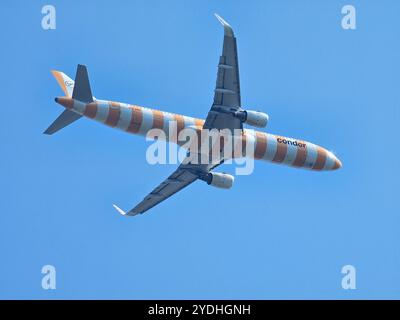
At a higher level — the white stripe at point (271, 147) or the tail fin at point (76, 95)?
the tail fin at point (76, 95)

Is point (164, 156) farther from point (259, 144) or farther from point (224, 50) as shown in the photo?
point (224, 50)

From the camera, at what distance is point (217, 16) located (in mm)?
51344

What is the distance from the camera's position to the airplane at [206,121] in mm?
53969

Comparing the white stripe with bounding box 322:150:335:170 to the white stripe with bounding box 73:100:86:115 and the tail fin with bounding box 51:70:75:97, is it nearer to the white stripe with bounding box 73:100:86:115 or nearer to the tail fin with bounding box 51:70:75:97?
the white stripe with bounding box 73:100:86:115

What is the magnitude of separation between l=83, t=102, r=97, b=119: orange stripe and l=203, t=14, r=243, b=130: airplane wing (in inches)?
260

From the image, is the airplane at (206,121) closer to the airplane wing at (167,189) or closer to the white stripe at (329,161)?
the airplane wing at (167,189)

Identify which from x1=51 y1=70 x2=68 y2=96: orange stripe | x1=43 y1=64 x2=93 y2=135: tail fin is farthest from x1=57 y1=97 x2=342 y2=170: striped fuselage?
x1=51 y1=70 x2=68 y2=96: orange stripe

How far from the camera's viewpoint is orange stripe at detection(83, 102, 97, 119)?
182 feet

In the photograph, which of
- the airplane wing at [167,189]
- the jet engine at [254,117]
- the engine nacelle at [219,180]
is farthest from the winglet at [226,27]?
the airplane wing at [167,189]

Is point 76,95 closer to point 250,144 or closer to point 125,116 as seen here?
point 125,116

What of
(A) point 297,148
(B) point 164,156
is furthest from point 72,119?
(A) point 297,148

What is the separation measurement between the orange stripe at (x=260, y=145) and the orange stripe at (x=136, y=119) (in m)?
8.17

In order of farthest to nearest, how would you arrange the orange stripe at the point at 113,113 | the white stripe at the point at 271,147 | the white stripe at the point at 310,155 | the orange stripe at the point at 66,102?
A: 1. the white stripe at the point at 310,155
2. the white stripe at the point at 271,147
3. the orange stripe at the point at 113,113
4. the orange stripe at the point at 66,102

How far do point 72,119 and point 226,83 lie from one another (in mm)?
9558
